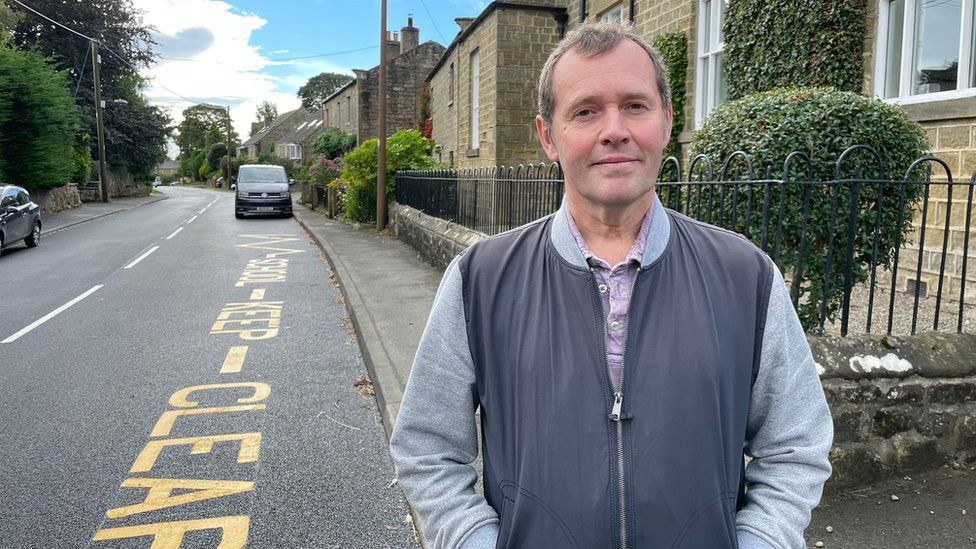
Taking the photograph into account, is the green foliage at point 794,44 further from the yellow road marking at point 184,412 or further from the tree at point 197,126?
the tree at point 197,126

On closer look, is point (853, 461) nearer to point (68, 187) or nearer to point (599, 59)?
point (599, 59)

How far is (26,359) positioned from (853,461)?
22.6ft

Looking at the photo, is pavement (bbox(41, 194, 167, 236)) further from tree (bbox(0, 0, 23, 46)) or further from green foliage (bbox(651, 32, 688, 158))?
green foliage (bbox(651, 32, 688, 158))

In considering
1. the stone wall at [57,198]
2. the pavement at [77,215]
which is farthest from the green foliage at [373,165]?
the stone wall at [57,198]

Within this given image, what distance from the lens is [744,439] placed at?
64.3 inches

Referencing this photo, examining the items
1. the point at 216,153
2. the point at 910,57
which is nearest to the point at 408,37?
the point at 910,57

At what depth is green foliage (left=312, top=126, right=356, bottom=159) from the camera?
40.6 m

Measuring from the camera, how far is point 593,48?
156 cm

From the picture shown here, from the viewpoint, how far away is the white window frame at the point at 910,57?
22.1ft

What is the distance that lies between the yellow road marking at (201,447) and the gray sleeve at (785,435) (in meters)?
3.47

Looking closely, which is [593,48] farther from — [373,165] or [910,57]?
[373,165]

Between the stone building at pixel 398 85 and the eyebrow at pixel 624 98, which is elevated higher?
the stone building at pixel 398 85

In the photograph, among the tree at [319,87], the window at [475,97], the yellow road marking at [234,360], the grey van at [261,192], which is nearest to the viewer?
the yellow road marking at [234,360]

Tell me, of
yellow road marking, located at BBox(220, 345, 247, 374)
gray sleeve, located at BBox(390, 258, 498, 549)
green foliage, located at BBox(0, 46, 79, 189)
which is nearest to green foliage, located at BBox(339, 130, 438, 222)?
yellow road marking, located at BBox(220, 345, 247, 374)
